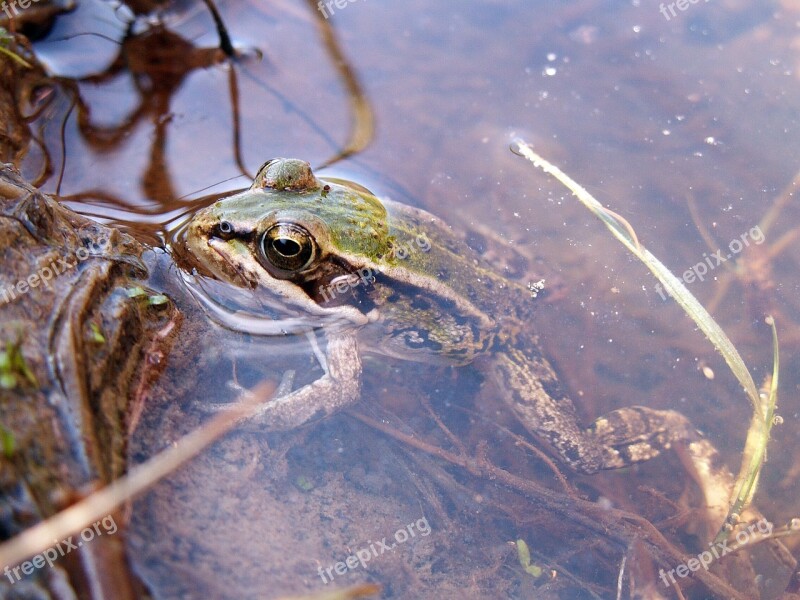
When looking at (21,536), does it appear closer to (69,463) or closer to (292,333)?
(69,463)

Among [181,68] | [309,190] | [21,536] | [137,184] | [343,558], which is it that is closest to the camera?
[21,536]

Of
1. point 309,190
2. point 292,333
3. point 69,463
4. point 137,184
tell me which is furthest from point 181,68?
point 69,463
